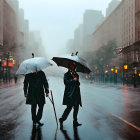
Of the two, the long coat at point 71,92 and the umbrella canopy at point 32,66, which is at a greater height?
the umbrella canopy at point 32,66

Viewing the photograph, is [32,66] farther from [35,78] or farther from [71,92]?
[71,92]

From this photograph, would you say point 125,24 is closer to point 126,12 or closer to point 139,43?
point 126,12

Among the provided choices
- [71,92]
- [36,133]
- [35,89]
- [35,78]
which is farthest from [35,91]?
[36,133]

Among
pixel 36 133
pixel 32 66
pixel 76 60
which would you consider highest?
pixel 76 60

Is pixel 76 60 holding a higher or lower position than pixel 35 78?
higher

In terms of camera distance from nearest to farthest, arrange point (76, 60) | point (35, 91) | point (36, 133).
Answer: point (36, 133) < point (76, 60) < point (35, 91)

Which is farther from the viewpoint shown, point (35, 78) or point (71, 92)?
point (35, 78)

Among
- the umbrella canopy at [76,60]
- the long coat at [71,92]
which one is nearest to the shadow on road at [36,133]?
the long coat at [71,92]

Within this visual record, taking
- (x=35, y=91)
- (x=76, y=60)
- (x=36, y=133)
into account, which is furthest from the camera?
(x=35, y=91)

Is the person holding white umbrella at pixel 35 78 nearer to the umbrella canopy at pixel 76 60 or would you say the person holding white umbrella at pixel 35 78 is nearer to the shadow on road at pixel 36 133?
the shadow on road at pixel 36 133

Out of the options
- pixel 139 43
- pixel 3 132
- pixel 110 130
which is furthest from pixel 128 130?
pixel 139 43

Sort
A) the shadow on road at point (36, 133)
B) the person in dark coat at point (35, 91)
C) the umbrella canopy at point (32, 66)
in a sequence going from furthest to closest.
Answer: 1. the person in dark coat at point (35, 91)
2. the umbrella canopy at point (32, 66)
3. the shadow on road at point (36, 133)

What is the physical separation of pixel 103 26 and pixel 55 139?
432 feet

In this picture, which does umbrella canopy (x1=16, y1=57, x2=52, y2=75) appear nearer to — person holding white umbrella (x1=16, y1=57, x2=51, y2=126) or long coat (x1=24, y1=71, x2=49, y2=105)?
person holding white umbrella (x1=16, y1=57, x2=51, y2=126)
